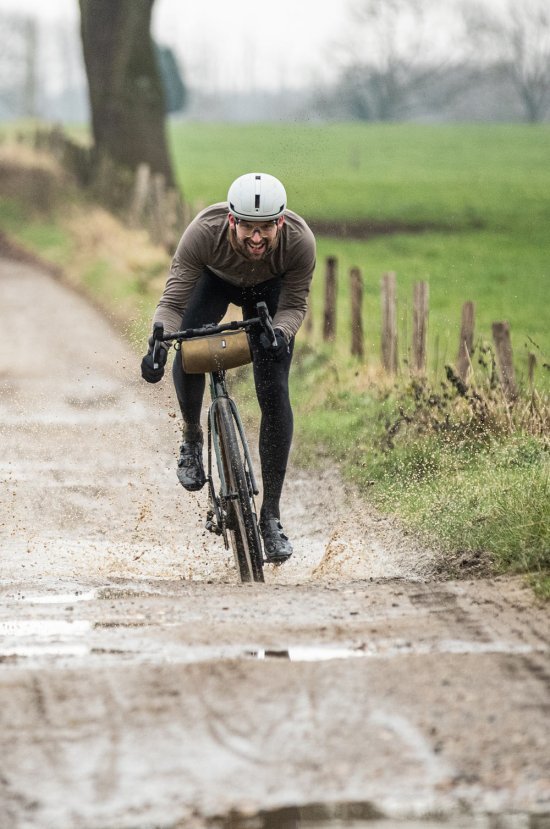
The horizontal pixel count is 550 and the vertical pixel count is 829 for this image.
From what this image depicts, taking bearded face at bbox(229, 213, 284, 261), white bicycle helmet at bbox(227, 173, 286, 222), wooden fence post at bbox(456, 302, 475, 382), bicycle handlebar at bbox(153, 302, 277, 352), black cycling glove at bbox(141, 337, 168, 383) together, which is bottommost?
wooden fence post at bbox(456, 302, 475, 382)

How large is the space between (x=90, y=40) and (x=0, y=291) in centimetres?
652

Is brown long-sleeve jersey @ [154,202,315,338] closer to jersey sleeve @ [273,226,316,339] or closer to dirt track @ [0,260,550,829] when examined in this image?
jersey sleeve @ [273,226,316,339]

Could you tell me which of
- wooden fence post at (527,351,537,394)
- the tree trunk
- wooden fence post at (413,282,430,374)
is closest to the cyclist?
wooden fence post at (527,351,537,394)

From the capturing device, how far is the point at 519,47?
7394 cm

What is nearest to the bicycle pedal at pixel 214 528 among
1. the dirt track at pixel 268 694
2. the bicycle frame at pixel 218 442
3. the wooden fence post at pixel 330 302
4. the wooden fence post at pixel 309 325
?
the bicycle frame at pixel 218 442

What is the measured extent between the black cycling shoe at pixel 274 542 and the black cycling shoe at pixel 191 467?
499 mm

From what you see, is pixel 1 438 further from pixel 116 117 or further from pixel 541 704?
pixel 116 117

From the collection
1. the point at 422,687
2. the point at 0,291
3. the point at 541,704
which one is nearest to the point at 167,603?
the point at 422,687

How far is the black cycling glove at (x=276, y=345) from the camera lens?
20.6 ft

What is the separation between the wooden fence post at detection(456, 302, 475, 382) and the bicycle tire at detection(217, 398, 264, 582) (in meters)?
3.98

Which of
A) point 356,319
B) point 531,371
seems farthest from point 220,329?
point 356,319

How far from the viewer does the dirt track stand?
343 cm

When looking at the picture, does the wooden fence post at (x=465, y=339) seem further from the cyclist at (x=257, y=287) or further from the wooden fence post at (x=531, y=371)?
the cyclist at (x=257, y=287)

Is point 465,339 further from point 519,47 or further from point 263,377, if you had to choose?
point 519,47
